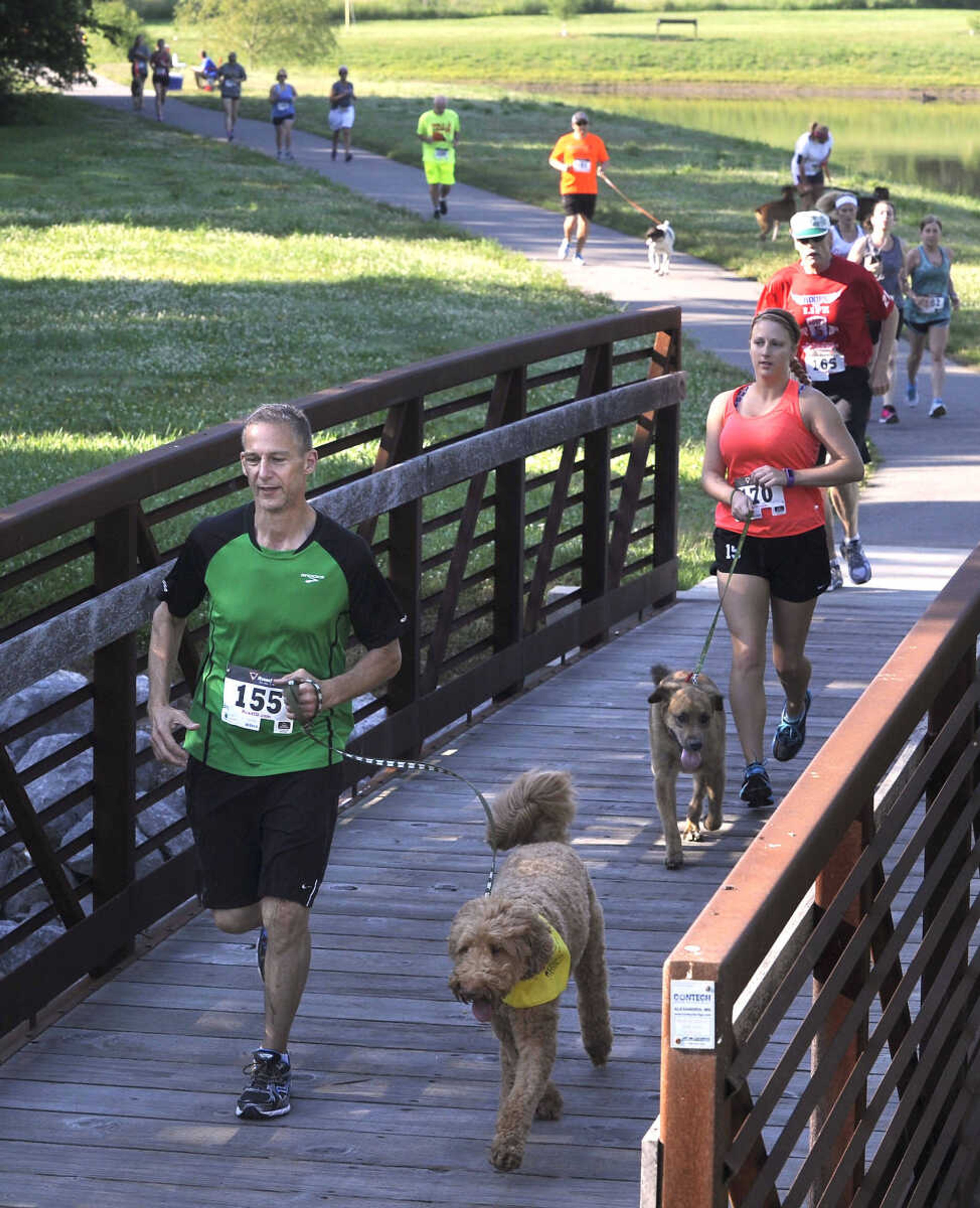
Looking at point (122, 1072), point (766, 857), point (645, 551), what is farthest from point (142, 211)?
point (766, 857)

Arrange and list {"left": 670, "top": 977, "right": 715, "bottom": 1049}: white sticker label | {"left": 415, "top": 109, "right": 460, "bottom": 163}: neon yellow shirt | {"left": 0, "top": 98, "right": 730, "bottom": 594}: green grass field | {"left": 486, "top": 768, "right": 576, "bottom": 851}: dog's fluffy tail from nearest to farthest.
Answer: {"left": 670, "top": 977, "right": 715, "bottom": 1049}: white sticker label
{"left": 486, "top": 768, "right": 576, "bottom": 851}: dog's fluffy tail
{"left": 0, "top": 98, "right": 730, "bottom": 594}: green grass field
{"left": 415, "top": 109, "right": 460, "bottom": 163}: neon yellow shirt

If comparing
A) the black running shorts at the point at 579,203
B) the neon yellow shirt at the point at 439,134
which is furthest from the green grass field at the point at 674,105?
the neon yellow shirt at the point at 439,134

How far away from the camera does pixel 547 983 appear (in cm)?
486

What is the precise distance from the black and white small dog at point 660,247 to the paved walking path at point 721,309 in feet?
0.52

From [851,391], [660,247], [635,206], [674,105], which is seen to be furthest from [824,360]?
[674,105]

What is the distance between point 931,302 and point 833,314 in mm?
8601

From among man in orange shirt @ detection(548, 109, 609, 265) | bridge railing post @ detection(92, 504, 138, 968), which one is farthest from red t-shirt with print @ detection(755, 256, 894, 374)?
man in orange shirt @ detection(548, 109, 609, 265)

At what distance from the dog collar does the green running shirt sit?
0.85 metres

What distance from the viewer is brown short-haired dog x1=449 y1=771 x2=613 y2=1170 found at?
4684mm

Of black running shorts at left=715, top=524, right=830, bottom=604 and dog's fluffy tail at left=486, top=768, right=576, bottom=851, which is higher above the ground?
black running shorts at left=715, top=524, right=830, bottom=604

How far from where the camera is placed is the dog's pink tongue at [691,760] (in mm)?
7020

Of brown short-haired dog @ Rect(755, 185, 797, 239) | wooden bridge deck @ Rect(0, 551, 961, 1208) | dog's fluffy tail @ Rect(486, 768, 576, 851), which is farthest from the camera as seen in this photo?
brown short-haired dog @ Rect(755, 185, 797, 239)

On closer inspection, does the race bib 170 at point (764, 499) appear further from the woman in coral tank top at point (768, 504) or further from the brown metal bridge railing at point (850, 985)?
the brown metal bridge railing at point (850, 985)

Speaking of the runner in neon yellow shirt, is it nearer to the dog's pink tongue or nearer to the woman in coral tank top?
the woman in coral tank top
